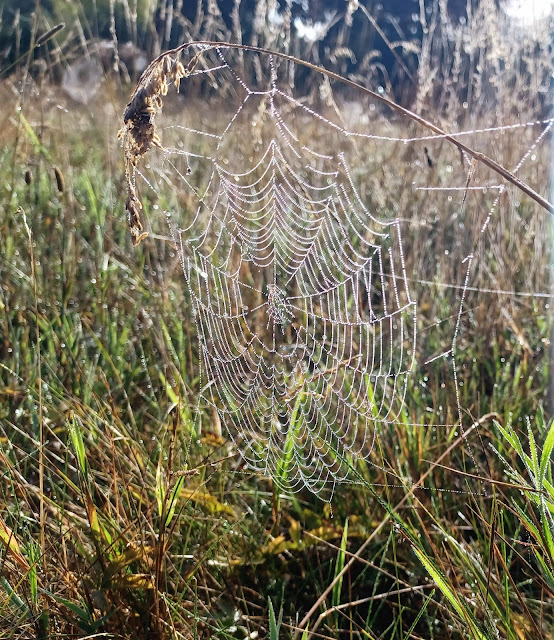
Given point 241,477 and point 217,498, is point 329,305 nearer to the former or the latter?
point 241,477

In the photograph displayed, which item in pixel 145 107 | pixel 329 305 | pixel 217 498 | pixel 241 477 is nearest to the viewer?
pixel 145 107

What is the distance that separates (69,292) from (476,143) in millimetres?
1910

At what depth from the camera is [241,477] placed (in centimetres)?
177

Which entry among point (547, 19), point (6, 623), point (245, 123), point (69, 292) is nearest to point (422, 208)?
point (547, 19)

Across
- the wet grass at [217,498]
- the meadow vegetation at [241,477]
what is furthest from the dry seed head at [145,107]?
the wet grass at [217,498]

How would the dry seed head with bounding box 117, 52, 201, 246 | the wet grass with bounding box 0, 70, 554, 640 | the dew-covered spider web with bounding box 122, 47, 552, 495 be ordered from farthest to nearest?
the dew-covered spider web with bounding box 122, 47, 552, 495
the wet grass with bounding box 0, 70, 554, 640
the dry seed head with bounding box 117, 52, 201, 246

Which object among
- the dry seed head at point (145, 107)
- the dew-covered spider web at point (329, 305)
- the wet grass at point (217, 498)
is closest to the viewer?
the dry seed head at point (145, 107)

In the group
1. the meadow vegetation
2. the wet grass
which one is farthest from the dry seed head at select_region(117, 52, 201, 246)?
the wet grass

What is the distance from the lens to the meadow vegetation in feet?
4.01

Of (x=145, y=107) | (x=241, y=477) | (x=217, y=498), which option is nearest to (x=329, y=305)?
(x=241, y=477)

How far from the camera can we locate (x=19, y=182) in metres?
3.05

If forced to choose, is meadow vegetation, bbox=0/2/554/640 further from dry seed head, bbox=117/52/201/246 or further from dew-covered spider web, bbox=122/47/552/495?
dry seed head, bbox=117/52/201/246

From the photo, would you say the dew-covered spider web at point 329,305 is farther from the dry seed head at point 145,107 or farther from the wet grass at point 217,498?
the dry seed head at point 145,107

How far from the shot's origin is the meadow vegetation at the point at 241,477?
1.22m
